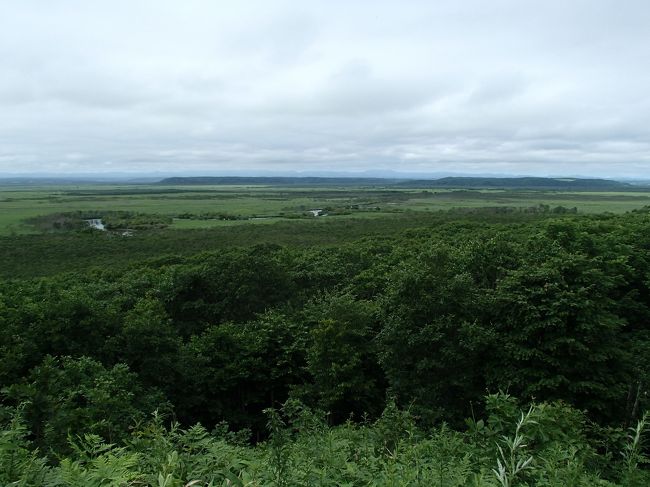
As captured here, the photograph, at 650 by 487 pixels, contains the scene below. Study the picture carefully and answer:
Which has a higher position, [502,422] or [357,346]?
[502,422]

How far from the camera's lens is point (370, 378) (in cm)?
1581

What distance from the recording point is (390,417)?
707cm

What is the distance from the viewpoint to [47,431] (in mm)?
7219

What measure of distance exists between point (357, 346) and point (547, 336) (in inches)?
261

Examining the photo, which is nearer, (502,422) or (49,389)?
(502,422)

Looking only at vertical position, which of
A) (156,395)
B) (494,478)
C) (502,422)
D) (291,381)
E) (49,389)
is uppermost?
(494,478)

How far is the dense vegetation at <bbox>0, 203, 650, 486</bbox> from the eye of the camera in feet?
16.0

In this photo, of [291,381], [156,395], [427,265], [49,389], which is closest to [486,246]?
[427,265]

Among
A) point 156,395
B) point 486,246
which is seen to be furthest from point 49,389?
point 486,246

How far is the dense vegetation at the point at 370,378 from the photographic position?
4.87m

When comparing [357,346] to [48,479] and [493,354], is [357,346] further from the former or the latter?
[48,479]

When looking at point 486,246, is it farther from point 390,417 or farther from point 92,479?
point 92,479

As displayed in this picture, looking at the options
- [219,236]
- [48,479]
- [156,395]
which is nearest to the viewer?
[48,479]

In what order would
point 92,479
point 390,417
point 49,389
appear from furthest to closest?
point 49,389
point 390,417
point 92,479
